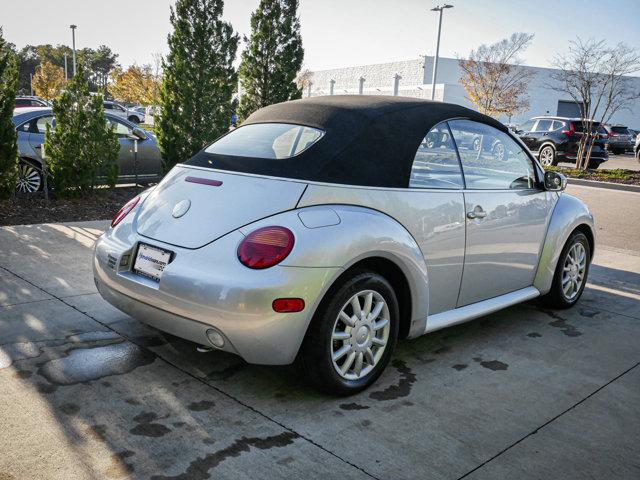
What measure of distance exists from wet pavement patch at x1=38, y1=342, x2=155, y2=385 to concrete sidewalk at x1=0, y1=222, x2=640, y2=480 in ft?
0.04

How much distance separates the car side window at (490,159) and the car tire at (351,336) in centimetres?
119

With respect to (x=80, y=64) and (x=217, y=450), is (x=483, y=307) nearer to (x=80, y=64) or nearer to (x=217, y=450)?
(x=217, y=450)

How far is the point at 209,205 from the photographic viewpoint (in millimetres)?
3322

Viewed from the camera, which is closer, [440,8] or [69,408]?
[69,408]

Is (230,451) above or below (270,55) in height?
below

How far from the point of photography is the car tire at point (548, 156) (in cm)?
2130

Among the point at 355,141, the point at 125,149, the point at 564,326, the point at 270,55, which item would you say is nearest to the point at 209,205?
the point at 355,141

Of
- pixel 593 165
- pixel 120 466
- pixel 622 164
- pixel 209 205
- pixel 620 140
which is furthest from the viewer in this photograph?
pixel 620 140

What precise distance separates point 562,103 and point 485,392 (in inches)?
2441

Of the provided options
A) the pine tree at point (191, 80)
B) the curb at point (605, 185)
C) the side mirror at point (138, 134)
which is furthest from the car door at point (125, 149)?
the curb at point (605, 185)

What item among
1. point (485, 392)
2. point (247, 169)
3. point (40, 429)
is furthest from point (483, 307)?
point (40, 429)

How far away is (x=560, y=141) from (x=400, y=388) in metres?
19.8

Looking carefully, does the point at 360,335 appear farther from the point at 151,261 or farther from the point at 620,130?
the point at 620,130

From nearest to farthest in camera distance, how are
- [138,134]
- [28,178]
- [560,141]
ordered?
[28,178], [138,134], [560,141]
